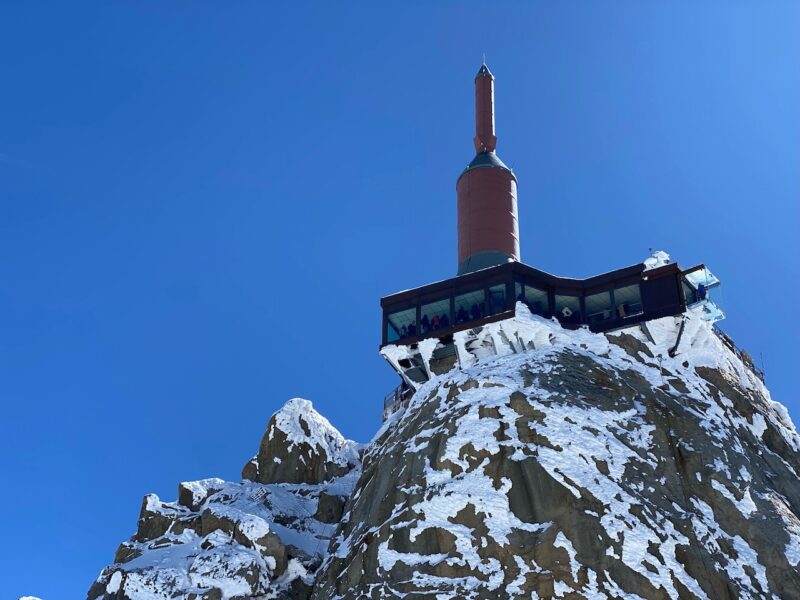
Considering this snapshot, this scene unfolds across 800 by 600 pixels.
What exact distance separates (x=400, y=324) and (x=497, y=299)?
8.91 m

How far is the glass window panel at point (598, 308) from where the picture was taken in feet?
235

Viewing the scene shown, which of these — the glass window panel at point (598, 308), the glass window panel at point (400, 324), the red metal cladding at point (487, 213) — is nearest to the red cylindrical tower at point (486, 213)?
the red metal cladding at point (487, 213)

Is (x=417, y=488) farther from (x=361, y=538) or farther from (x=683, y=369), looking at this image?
(x=683, y=369)

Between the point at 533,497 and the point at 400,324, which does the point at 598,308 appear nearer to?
the point at 400,324

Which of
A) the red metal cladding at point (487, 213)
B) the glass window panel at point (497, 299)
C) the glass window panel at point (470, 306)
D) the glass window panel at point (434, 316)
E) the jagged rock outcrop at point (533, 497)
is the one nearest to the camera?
the jagged rock outcrop at point (533, 497)

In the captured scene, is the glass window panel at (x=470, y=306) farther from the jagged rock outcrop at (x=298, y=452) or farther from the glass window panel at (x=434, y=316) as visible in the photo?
the jagged rock outcrop at (x=298, y=452)

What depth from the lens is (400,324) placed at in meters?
75.6

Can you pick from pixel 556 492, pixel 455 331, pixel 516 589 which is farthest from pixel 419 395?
pixel 516 589

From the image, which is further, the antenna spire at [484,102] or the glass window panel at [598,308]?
the antenna spire at [484,102]

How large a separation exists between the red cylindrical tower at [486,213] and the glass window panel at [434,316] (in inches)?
306

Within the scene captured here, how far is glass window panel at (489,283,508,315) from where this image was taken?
7100 cm

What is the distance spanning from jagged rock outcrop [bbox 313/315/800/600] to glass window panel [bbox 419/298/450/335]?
3.65 meters

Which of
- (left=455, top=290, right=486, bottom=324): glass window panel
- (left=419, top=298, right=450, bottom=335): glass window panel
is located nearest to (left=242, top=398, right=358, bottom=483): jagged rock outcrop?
(left=419, top=298, right=450, bottom=335): glass window panel

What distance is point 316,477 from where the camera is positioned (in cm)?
7625
